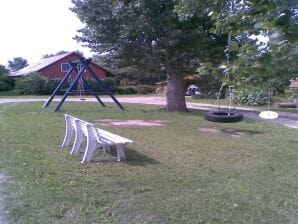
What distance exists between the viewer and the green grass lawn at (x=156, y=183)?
482cm

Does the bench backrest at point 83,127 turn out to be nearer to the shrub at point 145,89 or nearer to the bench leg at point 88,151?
the bench leg at point 88,151

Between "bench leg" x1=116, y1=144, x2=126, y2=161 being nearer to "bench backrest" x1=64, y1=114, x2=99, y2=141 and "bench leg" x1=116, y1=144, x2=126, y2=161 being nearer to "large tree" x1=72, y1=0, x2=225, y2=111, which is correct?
"bench backrest" x1=64, y1=114, x2=99, y2=141

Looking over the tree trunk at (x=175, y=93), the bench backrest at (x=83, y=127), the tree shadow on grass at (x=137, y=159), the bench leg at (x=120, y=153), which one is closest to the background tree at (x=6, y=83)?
the tree trunk at (x=175, y=93)

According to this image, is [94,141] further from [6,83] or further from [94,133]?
[6,83]

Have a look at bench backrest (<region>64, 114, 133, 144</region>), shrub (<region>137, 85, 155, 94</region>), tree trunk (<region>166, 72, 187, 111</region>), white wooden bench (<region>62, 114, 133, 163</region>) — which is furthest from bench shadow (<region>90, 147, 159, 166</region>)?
shrub (<region>137, 85, 155, 94</region>)

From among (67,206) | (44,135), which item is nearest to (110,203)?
(67,206)

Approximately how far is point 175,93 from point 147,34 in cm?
434

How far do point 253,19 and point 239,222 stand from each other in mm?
3067

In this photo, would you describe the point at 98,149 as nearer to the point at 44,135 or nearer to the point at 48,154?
the point at 48,154

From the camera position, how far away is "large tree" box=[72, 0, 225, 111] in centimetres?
1867

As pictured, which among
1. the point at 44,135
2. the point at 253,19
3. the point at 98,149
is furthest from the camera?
the point at 44,135

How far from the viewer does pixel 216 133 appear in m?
12.9

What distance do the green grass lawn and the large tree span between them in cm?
923

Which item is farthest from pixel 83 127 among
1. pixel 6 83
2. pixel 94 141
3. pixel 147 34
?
pixel 6 83
